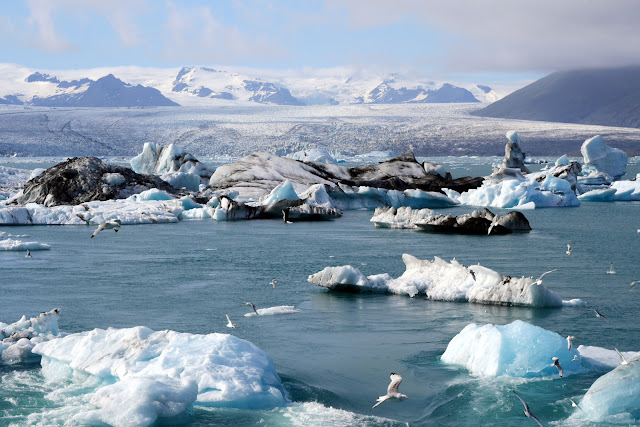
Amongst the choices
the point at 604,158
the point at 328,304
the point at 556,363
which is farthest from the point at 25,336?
the point at 604,158

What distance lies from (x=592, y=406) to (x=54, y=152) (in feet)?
274

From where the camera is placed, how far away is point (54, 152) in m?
83.2

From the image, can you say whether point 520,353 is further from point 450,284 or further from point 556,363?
point 450,284

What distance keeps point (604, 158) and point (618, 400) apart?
39557 mm

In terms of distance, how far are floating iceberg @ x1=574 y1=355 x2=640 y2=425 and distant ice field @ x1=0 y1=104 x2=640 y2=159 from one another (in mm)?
75610

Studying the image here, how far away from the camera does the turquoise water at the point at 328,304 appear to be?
693 cm

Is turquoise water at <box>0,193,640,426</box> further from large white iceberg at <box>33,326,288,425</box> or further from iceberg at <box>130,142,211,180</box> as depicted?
iceberg at <box>130,142,211,180</box>

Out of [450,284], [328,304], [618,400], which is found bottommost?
[328,304]

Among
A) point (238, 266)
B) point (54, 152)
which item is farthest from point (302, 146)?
point (238, 266)

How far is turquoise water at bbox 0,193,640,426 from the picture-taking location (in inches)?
273

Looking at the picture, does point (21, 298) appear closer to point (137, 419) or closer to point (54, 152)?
point (137, 419)

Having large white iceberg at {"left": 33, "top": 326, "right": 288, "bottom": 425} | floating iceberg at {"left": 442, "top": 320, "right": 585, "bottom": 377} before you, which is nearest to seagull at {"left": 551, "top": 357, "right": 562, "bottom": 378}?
floating iceberg at {"left": 442, "top": 320, "right": 585, "bottom": 377}

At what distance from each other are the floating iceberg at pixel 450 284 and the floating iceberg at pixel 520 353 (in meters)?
2.73

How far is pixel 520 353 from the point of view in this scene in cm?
759
